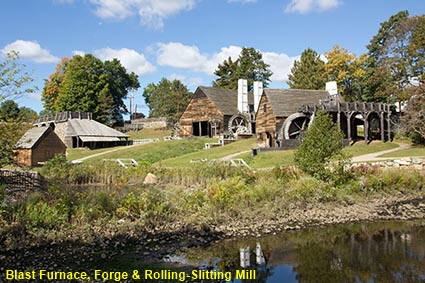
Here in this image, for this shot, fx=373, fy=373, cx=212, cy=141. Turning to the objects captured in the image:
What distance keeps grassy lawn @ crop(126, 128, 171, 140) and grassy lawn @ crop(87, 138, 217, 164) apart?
49.5ft

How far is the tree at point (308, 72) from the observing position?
1939 inches

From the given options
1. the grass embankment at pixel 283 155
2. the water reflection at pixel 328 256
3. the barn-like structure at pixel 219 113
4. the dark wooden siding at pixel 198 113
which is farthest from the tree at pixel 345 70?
the water reflection at pixel 328 256

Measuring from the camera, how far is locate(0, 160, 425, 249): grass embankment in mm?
9992

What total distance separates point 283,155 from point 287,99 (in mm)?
10631

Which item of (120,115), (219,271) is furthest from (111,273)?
(120,115)

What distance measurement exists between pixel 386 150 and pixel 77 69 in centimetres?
4692

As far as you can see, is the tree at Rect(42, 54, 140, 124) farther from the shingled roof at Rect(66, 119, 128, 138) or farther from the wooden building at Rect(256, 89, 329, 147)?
the wooden building at Rect(256, 89, 329, 147)

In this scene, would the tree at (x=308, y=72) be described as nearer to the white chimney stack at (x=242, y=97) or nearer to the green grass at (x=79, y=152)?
the white chimney stack at (x=242, y=97)

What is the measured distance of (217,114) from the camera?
1683 inches

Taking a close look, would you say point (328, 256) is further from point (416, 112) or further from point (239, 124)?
point (239, 124)

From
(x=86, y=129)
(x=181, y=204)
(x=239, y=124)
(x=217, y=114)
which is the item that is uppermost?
(x=217, y=114)

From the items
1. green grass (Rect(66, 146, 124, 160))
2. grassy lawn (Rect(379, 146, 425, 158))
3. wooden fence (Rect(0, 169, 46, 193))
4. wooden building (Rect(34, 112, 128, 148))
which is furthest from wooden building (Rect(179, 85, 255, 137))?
wooden fence (Rect(0, 169, 46, 193))

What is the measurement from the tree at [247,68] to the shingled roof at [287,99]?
30003 millimetres

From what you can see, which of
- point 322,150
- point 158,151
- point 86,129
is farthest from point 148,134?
point 322,150
